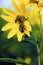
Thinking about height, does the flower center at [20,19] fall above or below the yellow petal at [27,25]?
above

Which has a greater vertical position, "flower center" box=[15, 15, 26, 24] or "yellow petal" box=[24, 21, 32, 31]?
"flower center" box=[15, 15, 26, 24]

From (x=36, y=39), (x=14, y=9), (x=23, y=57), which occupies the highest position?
(x=23, y=57)

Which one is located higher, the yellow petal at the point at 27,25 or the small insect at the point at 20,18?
the small insect at the point at 20,18

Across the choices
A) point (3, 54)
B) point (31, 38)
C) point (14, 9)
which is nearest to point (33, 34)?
point (31, 38)

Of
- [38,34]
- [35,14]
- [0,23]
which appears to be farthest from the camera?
[0,23]

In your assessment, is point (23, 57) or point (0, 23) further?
point (23, 57)

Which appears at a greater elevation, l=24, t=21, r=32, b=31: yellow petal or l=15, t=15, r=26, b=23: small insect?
l=15, t=15, r=26, b=23: small insect

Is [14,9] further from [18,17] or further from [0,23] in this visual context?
[0,23]

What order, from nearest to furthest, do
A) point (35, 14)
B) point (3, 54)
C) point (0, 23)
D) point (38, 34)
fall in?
point (35, 14)
point (38, 34)
point (0, 23)
point (3, 54)

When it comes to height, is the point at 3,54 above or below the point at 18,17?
above

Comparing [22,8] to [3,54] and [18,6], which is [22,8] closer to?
[18,6]
